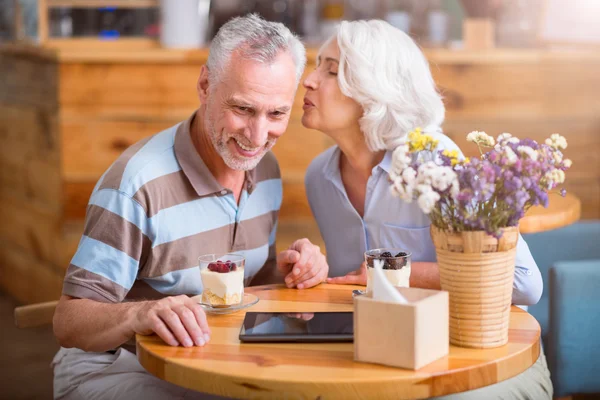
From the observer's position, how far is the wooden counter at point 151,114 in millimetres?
3629

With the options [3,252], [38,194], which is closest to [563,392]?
[38,194]

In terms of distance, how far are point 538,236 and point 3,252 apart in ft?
10.5

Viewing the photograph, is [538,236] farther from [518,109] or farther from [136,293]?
[136,293]

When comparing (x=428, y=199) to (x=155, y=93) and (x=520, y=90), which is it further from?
(x=520, y=90)

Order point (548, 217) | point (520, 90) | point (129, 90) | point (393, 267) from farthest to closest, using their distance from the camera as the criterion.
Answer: point (520, 90)
point (129, 90)
point (548, 217)
point (393, 267)

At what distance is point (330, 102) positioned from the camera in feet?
7.14

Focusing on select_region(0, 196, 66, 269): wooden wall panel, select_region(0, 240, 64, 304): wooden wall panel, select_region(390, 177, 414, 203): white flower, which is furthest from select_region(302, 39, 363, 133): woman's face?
select_region(0, 240, 64, 304): wooden wall panel

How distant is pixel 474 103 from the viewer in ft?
12.6

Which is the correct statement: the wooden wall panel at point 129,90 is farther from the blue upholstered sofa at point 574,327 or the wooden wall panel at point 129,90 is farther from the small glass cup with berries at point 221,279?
the small glass cup with berries at point 221,279

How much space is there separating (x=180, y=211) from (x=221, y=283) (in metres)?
0.32

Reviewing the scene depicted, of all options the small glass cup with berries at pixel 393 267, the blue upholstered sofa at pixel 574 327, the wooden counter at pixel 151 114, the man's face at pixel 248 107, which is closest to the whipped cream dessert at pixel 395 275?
the small glass cup with berries at pixel 393 267

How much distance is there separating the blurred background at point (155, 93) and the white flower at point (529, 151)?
2.28 metres

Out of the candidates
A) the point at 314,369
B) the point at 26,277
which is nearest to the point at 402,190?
the point at 314,369

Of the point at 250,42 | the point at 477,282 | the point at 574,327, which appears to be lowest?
the point at 574,327
